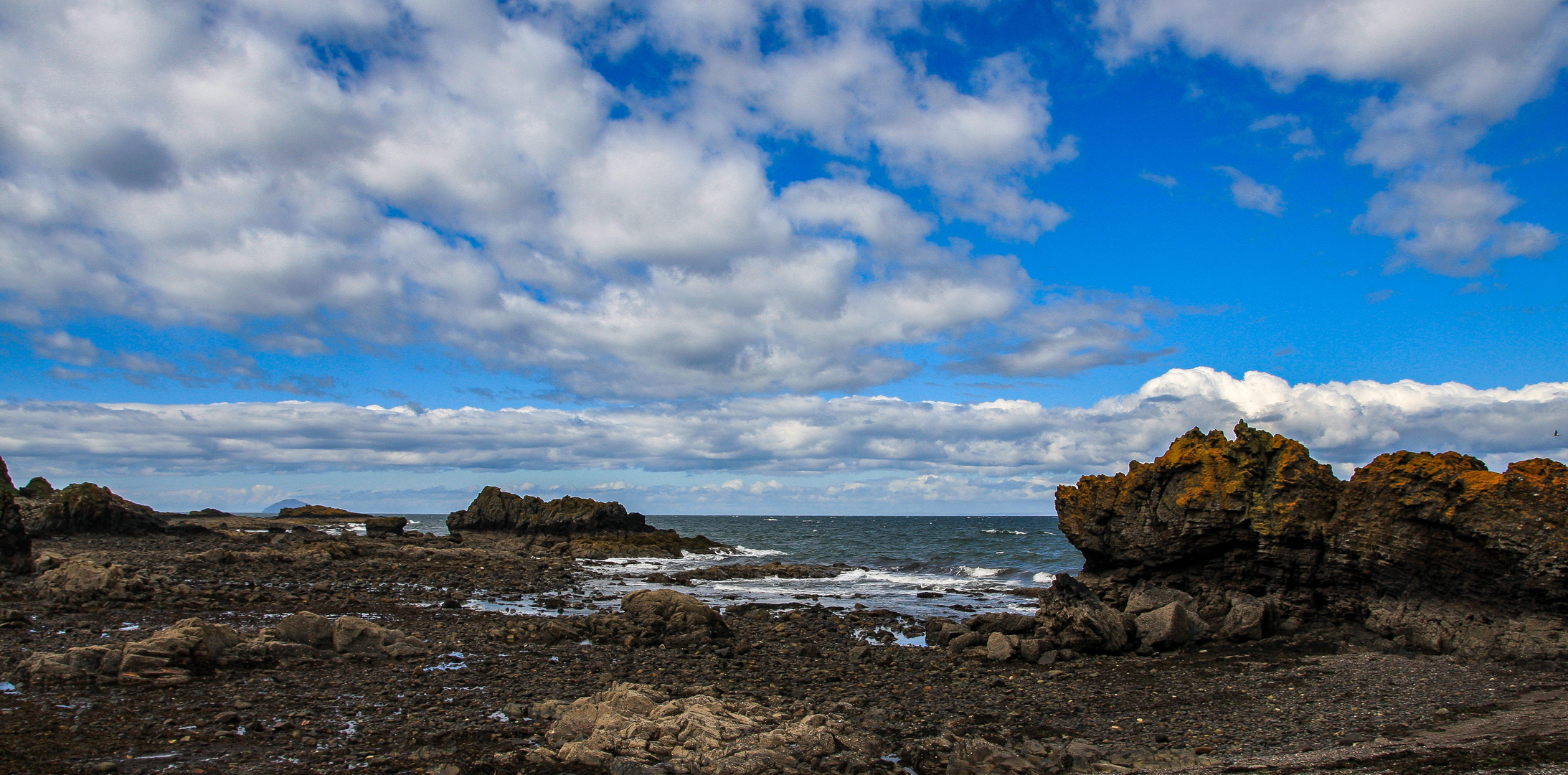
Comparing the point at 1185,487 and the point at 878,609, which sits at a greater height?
the point at 1185,487

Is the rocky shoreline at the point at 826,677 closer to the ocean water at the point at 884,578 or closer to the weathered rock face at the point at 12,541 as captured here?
the weathered rock face at the point at 12,541

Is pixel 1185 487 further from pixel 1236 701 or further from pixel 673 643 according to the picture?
pixel 673 643

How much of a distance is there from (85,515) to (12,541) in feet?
102

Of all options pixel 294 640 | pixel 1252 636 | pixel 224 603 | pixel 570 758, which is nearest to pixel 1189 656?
pixel 1252 636

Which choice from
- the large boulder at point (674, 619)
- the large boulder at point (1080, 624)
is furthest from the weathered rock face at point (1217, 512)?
the large boulder at point (674, 619)

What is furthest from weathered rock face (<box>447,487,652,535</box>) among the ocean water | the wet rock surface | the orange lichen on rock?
the orange lichen on rock

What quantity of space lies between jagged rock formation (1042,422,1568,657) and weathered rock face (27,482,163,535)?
59.7 metres

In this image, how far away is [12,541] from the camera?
1040 inches

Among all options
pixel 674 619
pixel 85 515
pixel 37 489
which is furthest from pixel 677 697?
pixel 37 489

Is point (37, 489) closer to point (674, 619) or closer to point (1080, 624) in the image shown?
point (674, 619)

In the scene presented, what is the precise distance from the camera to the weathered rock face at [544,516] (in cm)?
7062

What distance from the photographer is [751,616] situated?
28.0 meters

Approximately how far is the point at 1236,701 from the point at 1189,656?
486 centimetres

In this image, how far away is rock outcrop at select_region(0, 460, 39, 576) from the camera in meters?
25.9
